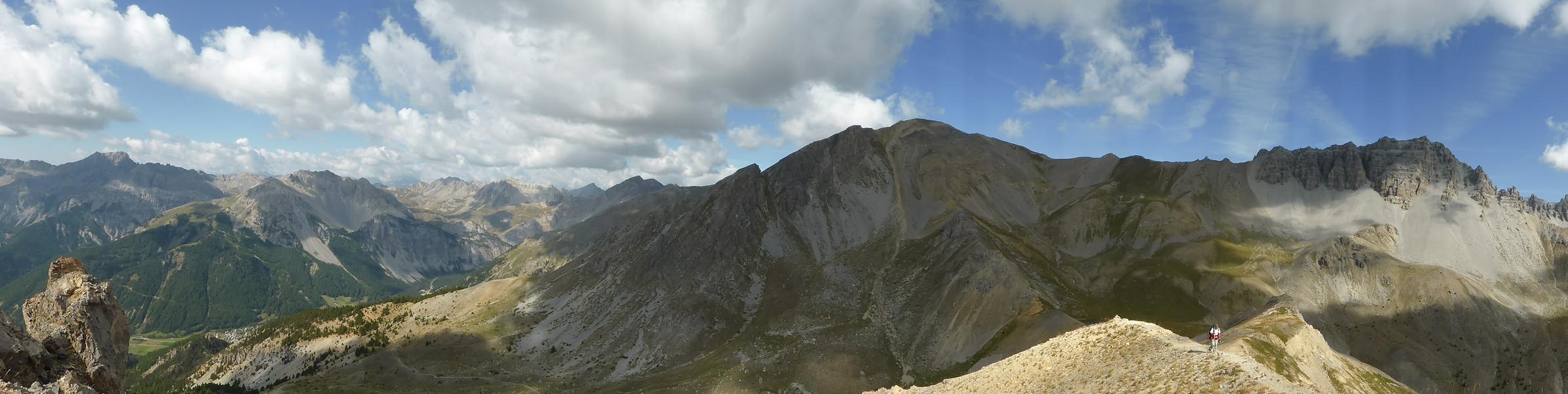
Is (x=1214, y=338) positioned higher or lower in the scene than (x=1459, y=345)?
lower

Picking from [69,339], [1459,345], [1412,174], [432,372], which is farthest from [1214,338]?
[1412,174]

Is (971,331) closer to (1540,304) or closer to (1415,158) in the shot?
(1540,304)

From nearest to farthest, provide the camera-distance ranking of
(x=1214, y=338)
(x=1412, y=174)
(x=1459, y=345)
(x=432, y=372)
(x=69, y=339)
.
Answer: (x=69, y=339) → (x=1214, y=338) → (x=1459, y=345) → (x=432, y=372) → (x=1412, y=174)

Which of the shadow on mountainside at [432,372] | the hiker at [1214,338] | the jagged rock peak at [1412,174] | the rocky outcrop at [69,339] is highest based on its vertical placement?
the jagged rock peak at [1412,174]

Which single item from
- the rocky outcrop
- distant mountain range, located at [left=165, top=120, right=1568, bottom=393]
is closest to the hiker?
the rocky outcrop

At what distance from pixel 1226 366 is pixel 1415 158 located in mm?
234666

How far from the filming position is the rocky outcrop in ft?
90.0

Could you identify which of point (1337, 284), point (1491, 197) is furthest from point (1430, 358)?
point (1491, 197)

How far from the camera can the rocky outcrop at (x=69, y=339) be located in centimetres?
2744

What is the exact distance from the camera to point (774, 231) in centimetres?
19200

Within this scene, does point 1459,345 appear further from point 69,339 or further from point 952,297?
point 69,339

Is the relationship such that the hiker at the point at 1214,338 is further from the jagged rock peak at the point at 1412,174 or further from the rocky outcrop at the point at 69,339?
the jagged rock peak at the point at 1412,174

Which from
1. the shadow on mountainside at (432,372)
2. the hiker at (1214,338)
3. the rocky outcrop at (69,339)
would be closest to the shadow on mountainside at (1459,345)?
the hiker at (1214,338)

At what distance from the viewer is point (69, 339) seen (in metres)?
32.3
